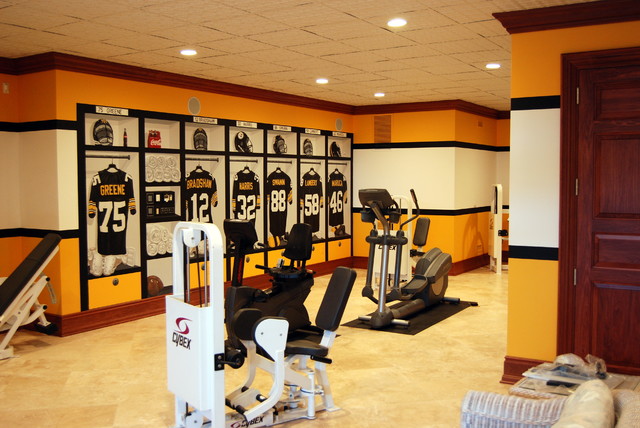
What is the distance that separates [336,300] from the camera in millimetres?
4086

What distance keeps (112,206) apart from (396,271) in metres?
3.08

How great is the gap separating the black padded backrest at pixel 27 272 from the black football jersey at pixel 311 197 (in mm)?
4194

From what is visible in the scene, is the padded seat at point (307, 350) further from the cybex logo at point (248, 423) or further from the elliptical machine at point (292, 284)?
the elliptical machine at point (292, 284)

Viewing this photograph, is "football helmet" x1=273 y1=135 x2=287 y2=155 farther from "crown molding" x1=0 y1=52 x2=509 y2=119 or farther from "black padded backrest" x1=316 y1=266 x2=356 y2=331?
"black padded backrest" x1=316 y1=266 x2=356 y2=331

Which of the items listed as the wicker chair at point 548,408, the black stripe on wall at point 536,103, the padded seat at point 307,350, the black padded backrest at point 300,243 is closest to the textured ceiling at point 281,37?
the black stripe on wall at point 536,103

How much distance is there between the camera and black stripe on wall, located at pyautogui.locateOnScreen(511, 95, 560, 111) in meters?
4.52

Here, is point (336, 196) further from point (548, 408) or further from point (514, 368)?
point (548, 408)

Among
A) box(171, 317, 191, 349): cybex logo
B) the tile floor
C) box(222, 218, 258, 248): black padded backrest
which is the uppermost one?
box(222, 218, 258, 248): black padded backrest

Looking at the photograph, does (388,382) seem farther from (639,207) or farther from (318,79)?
(318,79)

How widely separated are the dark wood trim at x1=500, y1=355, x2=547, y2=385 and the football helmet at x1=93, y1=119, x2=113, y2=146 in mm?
4348

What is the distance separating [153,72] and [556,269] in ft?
15.1

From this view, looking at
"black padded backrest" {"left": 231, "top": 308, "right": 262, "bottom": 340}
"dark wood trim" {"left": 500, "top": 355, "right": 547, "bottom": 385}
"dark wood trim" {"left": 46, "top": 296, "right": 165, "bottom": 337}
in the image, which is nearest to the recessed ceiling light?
"black padded backrest" {"left": 231, "top": 308, "right": 262, "bottom": 340}

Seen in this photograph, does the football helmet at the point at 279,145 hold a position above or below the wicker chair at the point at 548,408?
above

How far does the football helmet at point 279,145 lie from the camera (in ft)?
28.9
